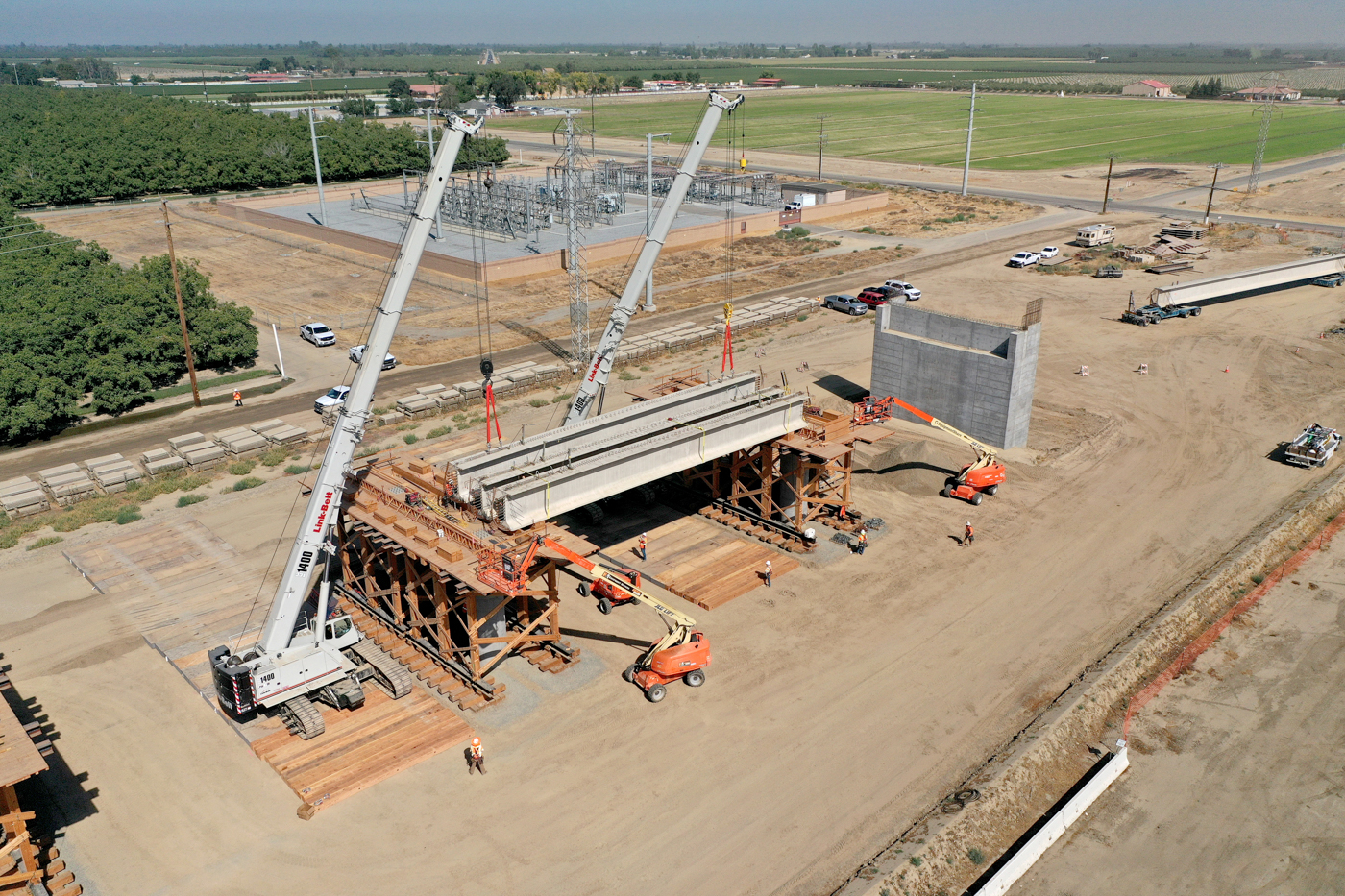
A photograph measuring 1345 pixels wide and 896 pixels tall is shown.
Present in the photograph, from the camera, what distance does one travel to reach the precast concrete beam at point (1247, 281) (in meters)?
61.2

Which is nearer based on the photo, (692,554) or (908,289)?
(692,554)

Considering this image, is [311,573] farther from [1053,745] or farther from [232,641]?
[1053,745]

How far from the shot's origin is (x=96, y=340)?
48938 mm

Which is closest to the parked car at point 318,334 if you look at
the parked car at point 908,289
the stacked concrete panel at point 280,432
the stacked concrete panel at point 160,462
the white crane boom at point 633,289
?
the stacked concrete panel at point 280,432

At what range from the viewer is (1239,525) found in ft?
115

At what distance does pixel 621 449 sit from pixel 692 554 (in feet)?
19.8

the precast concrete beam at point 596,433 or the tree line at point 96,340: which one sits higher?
the precast concrete beam at point 596,433

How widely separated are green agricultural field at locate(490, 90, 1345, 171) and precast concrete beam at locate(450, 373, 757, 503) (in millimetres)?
108171

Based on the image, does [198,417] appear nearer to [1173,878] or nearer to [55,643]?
[55,643]

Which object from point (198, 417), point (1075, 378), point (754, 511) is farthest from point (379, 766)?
point (1075, 378)

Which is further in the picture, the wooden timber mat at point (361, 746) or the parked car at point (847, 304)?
the parked car at point (847, 304)

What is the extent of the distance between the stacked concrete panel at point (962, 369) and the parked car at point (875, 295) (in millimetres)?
19028

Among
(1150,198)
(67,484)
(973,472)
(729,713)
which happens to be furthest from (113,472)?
(1150,198)

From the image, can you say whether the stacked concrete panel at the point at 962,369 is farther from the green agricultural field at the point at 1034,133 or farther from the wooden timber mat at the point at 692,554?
the green agricultural field at the point at 1034,133
